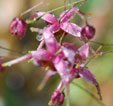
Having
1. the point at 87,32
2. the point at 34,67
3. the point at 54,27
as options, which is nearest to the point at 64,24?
the point at 54,27

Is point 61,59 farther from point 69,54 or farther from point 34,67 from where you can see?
point 34,67

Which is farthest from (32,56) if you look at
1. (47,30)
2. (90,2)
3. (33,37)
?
(33,37)

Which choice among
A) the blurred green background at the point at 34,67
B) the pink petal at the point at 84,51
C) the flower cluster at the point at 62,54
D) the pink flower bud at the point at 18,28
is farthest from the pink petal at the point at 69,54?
the blurred green background at the point at 34,67

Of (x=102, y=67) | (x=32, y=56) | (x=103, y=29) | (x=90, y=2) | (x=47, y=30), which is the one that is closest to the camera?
(x=32, y=56)

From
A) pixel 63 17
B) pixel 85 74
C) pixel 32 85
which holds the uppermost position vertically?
pixel 63 17

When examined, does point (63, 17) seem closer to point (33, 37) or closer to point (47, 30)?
point (47, 30)

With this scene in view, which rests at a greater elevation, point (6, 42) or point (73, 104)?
point (6, 42)

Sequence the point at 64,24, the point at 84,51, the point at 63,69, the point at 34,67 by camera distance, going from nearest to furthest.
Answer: the point at 63,69
the point at 84,51
the point at 64,24
the point at 34,67

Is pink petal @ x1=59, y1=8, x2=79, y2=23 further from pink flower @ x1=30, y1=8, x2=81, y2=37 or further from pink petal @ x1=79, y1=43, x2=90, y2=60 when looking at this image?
pink petal @ x1=79, y1=43, x2=90, y2=60

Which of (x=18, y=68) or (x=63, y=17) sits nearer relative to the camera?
(x=63, y=17)
